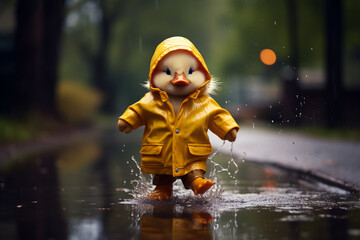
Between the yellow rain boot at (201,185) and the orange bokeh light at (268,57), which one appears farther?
the orange bokeh light at (268,57)

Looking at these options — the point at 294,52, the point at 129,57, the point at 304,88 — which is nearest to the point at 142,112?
the point at 294,52

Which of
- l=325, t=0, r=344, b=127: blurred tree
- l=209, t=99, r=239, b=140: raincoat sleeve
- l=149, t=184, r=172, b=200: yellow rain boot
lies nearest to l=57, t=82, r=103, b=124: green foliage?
l=325, t=0, r=344, b=127: blurred tree

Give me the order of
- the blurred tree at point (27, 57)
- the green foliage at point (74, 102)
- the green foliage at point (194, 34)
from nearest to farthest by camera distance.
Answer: the blurred tree at point (27, 57)
the green foliage at point (74, 102)
the green foliage at point (194, 34)

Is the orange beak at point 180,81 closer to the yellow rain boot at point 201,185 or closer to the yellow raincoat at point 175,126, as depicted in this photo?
the yellow raincoat at point 175,126

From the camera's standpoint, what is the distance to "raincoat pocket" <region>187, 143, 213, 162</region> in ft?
25.4

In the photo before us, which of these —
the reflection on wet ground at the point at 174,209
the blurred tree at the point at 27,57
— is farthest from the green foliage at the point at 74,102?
the reflection on wet ground at the point at 174,209

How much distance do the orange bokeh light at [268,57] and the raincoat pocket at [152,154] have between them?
48.2 meters

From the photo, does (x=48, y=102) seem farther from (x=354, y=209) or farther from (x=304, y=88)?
(x=354, y=209)

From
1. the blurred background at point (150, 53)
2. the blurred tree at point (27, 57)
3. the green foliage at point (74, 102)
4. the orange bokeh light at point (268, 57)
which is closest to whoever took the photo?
the blurred tree at point (27, 57)

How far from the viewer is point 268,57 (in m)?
58.8

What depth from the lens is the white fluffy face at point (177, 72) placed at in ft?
25.8

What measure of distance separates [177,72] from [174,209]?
5.05 feet

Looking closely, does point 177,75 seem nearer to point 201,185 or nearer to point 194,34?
point 201,185

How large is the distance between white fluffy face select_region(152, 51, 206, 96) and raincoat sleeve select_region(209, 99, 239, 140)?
0.35 meters
